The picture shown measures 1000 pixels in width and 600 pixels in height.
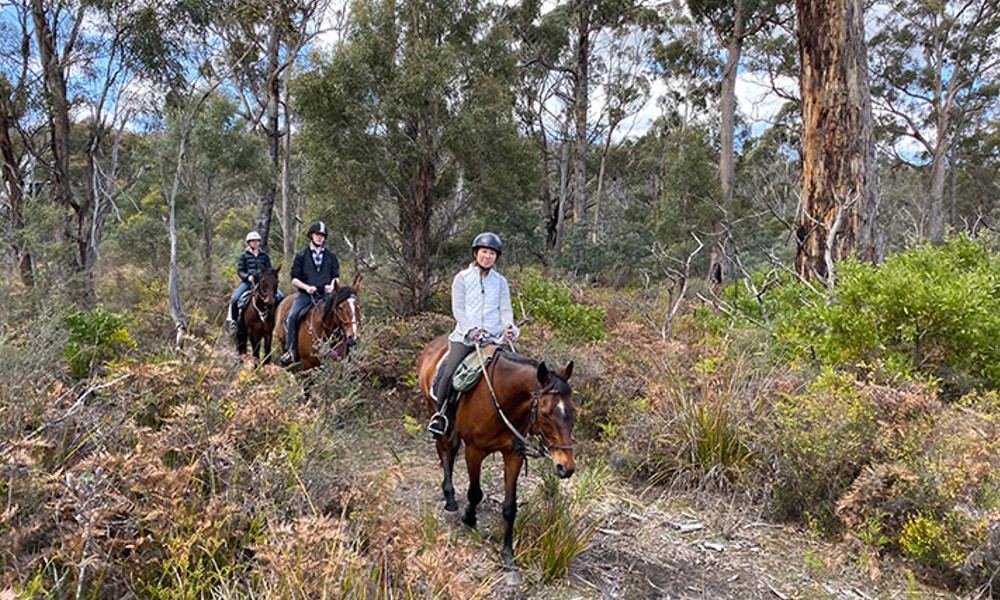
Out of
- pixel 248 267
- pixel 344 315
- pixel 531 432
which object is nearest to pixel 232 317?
pixel 248 267

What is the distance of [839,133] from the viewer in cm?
811

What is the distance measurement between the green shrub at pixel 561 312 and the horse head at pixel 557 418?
5.37 m

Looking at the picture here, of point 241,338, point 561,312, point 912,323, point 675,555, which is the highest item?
point 912,323

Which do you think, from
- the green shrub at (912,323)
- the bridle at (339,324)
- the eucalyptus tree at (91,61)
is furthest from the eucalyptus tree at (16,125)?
the green shrub at (912,323)

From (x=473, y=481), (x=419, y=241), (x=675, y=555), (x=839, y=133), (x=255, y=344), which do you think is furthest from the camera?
(x=419, y=241)

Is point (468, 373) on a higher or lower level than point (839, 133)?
lower

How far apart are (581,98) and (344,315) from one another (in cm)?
1986

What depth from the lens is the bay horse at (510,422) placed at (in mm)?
3480

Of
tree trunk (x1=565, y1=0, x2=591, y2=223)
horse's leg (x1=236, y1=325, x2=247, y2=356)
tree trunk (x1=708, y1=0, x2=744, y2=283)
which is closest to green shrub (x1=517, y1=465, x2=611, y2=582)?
horse's leg (x1=236, y1=325, x2=247, y2=356)

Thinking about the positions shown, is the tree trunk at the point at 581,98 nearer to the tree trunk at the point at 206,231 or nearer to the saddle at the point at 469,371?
the tree trunk at the point at 206,231

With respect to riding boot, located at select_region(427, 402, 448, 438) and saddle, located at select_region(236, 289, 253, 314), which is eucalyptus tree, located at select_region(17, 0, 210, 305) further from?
riding boot, located at select_region(427, 402, 448, 438)

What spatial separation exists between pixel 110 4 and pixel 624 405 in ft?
38.3

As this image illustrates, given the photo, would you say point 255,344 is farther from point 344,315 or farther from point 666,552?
point 666,552

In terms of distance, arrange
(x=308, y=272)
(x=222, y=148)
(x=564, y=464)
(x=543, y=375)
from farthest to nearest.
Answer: (x=222, y=148) < (x=308, y=272) < (x=543, y=375) < (x=564, y=464)
